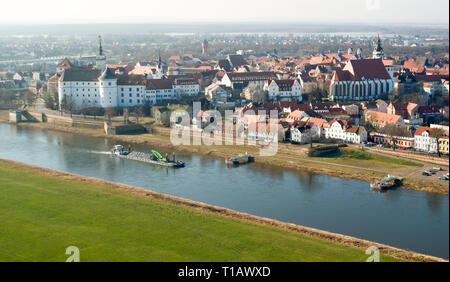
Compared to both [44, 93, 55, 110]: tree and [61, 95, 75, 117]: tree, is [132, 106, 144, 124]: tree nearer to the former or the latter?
[61, 95, 75, 117]: tree

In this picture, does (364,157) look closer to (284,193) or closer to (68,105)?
(284,193)

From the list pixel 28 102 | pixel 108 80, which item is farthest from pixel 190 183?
pixel 28 102

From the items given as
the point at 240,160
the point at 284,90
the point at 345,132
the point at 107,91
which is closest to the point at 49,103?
the point at 107,91

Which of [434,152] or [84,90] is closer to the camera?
[434,152]

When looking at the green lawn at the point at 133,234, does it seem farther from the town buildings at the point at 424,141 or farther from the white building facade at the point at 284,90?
the white building facade at the point at 284,90

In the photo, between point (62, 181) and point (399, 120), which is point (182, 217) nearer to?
point (62, 181)

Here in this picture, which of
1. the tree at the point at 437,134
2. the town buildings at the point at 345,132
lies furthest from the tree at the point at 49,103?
the tree at the point at 437,134
